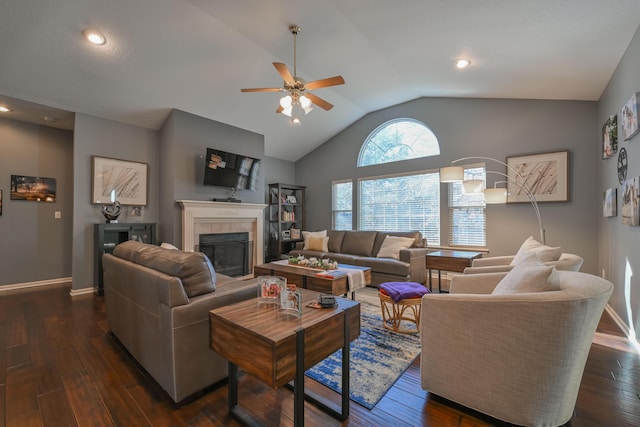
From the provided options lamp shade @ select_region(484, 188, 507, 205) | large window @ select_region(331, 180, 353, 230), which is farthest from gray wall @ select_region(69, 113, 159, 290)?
lamp shade @ select_region(484, 188, 507, 205)

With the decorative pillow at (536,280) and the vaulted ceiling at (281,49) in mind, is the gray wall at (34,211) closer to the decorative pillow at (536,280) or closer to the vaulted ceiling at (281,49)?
the vaulted ceiling at (281,49)

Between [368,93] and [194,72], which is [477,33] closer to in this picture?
[368,93]

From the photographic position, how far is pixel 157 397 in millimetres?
1749

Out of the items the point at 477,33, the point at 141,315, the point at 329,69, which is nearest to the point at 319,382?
the point at 141,315

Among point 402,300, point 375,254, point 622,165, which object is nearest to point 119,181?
point 375,254

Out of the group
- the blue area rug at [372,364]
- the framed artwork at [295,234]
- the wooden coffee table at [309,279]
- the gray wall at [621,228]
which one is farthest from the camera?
the framed artwork at [295,234]

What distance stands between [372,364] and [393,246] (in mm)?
2736

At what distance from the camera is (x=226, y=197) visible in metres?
5.12

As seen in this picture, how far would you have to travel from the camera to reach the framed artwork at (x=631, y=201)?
2263 millimetres

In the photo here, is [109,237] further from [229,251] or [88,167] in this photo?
[229,251]

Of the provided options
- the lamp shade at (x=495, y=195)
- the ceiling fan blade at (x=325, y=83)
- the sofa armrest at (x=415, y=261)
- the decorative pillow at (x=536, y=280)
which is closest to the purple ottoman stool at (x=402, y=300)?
the decorative pillow at (x=536, y=280)

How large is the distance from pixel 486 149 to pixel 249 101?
4093 mm

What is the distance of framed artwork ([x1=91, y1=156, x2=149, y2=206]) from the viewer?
4.21 metres

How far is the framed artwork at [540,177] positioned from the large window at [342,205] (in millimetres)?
3103
